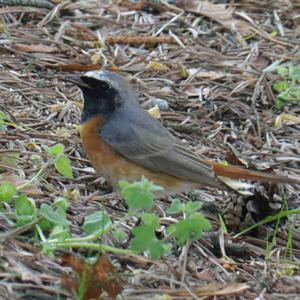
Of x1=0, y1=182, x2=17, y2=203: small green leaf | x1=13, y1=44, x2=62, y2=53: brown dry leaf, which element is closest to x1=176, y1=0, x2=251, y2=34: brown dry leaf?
x1=13, y1=44, x2=62, y2=53: brown dry leaf

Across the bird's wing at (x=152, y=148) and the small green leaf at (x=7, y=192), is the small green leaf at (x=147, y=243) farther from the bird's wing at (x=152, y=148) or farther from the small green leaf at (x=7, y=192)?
the bird's wing at (x=152, y=148)

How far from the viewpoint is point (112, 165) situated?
552cm

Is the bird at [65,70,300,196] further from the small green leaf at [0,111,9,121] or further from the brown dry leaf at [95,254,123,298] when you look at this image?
the brown dry leaf at [95,254,123,298]

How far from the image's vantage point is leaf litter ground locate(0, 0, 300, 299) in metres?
4.39

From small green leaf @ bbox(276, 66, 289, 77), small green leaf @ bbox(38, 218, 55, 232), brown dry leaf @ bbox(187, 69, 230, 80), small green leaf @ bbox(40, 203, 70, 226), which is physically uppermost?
small green leaf @ bbox(40, 203, 70, 226)

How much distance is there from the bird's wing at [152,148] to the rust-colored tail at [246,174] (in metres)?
Answer: 0.05

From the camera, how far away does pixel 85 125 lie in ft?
18.5

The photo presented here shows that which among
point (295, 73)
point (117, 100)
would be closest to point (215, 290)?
point (117, 100)

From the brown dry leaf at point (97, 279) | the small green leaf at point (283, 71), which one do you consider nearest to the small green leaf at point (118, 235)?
the brown dry leaf at point (97, 279)

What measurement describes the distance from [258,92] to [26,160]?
2.11m

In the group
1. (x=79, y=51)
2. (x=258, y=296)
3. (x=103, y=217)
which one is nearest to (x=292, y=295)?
(x=258, y=296)

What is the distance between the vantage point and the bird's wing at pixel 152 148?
5.58m

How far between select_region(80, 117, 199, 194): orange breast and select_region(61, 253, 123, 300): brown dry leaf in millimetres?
1375

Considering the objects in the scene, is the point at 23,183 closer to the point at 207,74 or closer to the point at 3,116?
the point at 3,116
